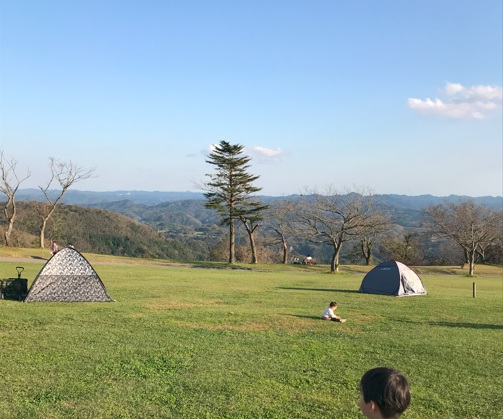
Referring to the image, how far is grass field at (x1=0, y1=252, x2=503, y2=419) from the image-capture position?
716cm

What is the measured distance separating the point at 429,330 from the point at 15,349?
11831 mm

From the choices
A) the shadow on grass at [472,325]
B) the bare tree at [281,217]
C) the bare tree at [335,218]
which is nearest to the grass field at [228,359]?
the shadow on grass at [472,325]

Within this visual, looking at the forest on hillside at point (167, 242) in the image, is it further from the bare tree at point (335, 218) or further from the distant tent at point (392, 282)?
the distant tent at point (392, 282)

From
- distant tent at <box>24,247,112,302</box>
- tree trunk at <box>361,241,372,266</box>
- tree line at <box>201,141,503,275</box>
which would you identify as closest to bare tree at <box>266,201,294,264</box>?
tree line at <box>201,141,503,275</box>

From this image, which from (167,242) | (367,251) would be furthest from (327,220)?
(167,242)

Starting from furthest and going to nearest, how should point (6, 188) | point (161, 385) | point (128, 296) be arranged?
point (6, 188), point (128, 296), point (161, 385)

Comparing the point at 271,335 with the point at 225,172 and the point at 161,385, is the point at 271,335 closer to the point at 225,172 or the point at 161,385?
the point at 161,385

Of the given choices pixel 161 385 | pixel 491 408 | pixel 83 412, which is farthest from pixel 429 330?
pixel 83 412

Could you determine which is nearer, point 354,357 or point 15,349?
point 15,349

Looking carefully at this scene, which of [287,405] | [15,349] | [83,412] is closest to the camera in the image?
[83,412]

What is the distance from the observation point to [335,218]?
167ft

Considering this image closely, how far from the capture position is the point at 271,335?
484 inches

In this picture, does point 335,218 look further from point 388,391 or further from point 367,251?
point 388,391

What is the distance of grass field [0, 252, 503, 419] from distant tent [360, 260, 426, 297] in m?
7.10
